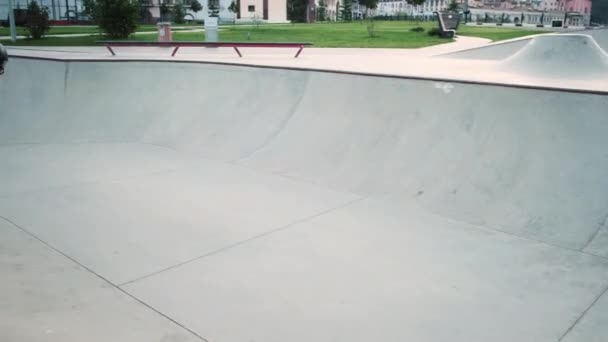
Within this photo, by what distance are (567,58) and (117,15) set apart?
17051mm

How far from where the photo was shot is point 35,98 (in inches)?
380

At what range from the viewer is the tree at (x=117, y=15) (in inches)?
779

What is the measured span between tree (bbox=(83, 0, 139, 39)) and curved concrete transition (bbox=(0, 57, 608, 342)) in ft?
40.7

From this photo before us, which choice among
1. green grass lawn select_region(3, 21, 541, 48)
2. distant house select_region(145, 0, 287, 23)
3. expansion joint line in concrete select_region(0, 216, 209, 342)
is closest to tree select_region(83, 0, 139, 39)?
green grass lawn select_region(3, 21, 541, 48)

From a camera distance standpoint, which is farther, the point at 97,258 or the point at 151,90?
the point at 151,90

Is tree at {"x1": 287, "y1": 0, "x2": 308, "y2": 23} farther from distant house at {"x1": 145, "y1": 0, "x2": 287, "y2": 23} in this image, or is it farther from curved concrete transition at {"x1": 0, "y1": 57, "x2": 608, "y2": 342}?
curved concrete transition at {"x1": 0, "y1": 57, "x2": 608, "y2": 342}

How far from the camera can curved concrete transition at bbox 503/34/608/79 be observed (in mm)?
8078

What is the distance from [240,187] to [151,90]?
4.58 m

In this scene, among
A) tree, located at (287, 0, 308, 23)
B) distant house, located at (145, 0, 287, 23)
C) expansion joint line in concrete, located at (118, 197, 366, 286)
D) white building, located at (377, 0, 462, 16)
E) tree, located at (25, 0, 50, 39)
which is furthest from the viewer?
white building, located at (377, 0, 462, 16)

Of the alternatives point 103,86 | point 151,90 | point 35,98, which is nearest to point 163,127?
point 151,90

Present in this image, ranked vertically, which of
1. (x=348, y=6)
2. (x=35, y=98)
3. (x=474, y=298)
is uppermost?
(x=348, y=6)

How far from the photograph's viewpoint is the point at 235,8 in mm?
76438

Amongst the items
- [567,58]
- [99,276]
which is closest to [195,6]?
[567,58]

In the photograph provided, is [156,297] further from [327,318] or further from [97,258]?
[327,318]
